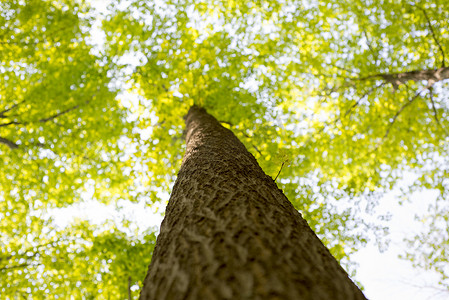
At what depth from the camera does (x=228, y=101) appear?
6977mm

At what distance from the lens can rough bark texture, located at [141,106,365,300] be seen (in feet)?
3.10

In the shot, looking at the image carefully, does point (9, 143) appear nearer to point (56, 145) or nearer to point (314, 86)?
point (56, 145)

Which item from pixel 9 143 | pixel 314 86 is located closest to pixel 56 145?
pixel 9 143

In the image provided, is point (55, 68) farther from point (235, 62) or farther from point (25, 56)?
point (235, 62)

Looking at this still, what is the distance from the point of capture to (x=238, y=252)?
1.11 meters

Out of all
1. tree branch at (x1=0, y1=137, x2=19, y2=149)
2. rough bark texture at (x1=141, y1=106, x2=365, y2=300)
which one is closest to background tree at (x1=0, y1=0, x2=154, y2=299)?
tree branch at (x1=0, y1=137, x2=19, y2=149)

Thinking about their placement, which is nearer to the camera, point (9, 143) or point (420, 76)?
point (420, 76)

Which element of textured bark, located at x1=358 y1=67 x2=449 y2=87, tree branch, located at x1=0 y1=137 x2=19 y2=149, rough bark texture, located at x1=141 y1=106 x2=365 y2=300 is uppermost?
textured bark, located at x1=358 y1=67 x2=449 y2=87

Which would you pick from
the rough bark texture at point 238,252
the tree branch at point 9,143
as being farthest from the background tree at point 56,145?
the rough bark texture at point 238,252

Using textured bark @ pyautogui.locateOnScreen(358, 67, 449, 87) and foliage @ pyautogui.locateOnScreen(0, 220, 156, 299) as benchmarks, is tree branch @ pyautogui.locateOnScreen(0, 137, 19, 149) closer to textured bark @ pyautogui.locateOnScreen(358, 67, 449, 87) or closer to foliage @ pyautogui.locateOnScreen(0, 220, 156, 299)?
foliage @ pyautogui.locateOnScreen(0, 220, 156, 299)

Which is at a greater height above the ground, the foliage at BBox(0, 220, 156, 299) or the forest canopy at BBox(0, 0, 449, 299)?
the forest canopy at BBox(0, 0, 449, 299)

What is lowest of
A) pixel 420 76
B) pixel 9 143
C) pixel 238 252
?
pixel 238 252

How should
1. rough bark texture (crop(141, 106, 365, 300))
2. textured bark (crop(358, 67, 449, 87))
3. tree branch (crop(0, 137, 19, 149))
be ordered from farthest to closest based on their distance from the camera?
1. tree branch (crop(0, 137, 19, 149))
2. textured bark (crop(358, 67, 449, 87))
3. rough bark texture (crop(141, 106, 365, 300))

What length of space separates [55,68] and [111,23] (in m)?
2.18
